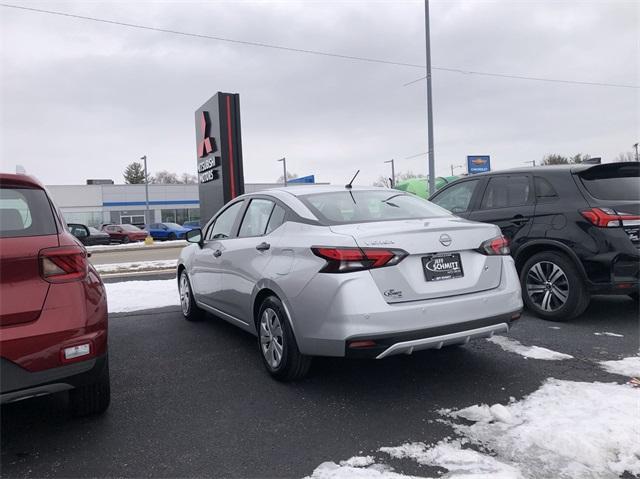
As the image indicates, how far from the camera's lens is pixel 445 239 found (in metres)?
3.28

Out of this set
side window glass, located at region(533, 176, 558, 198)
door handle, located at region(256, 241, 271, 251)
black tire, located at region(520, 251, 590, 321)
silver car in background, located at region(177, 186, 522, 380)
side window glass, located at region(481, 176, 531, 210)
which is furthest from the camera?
side window glass, located at region(481, 176, 531, 210)

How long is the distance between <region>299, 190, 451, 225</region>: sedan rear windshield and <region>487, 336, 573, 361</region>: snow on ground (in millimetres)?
1440

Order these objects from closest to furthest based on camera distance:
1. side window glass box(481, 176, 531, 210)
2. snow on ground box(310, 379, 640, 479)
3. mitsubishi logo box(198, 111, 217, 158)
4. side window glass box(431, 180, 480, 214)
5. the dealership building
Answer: snow on ground box(310, 379, 640, 479) → side window glass box(481, 176, 531, 210) → side window glass box(431, 180, 480, 214) → mitsubishi logo box(198, 111, 217, 158) → the dealership building

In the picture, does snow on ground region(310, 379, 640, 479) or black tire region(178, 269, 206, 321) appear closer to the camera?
snow on ground region(310, 379, 640, 479)

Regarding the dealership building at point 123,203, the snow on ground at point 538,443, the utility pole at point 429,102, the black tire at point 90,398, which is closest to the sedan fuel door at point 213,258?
the black tire at point 90,398

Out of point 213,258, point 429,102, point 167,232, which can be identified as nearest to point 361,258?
point 213,258

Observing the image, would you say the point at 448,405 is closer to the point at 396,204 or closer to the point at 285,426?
the point at 285,426

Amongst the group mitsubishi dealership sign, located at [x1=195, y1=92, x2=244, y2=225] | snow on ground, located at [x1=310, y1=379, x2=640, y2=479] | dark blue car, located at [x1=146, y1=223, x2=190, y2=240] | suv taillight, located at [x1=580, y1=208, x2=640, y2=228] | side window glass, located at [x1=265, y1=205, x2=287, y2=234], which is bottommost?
snow on ground, located at [x1=310, y1=379, x2=640, y2=479]

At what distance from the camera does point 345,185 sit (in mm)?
4535

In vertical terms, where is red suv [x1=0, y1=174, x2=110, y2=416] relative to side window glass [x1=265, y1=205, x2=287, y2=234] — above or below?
below

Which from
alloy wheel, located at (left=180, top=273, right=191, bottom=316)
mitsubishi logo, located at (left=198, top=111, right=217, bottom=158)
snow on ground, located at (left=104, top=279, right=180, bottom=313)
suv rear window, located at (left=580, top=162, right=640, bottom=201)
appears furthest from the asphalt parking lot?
mitsubishi logo, located at (left=198, top=111, right=217, bottom=158)

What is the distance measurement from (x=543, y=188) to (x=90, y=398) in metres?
4.87

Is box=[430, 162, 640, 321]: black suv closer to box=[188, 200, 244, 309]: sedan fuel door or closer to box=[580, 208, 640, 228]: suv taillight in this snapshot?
box=[580, 208, 640, 228]: suv taillight

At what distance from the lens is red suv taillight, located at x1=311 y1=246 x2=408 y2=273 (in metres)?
3.10
